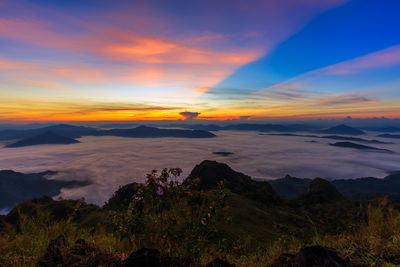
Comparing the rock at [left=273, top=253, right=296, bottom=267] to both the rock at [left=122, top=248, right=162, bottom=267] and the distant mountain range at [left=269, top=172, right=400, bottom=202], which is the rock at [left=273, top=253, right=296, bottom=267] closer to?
the rock at [left=122, top=248, right=162, bottom=267]

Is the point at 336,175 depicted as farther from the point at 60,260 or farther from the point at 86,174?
the point at 86,174

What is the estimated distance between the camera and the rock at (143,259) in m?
3.27

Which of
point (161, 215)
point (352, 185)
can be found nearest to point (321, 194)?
point (161, 215)

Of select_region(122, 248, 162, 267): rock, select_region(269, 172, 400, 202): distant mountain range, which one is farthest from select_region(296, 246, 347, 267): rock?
select_region(269, 172, 400, 202): distant mountain range

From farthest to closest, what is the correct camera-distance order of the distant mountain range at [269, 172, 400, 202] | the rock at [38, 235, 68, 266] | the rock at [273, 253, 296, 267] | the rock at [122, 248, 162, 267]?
the distant mountain range at [269, 172, 400, 202] < the rock at [273, 253, 296, 267] < the rock at [38, 235, 68, 266] < the rock at [122, 248, 162, 267]

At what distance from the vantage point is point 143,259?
3293 mm

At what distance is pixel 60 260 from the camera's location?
3.46 m

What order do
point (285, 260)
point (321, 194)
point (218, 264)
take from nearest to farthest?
point (218, 264), point (285, 260), point (321, 194)

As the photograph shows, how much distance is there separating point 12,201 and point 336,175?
318781 millimetres

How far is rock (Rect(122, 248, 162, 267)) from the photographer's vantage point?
3268 mm

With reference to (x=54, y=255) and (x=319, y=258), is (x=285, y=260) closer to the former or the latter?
(x=319, y=258)

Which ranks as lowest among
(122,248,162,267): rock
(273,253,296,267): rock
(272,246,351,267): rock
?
(273,253,296,267): rock

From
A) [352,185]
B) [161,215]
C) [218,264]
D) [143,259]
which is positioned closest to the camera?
[143,259]

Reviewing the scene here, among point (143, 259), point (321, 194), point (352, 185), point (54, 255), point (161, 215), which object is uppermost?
point (161, 215)
